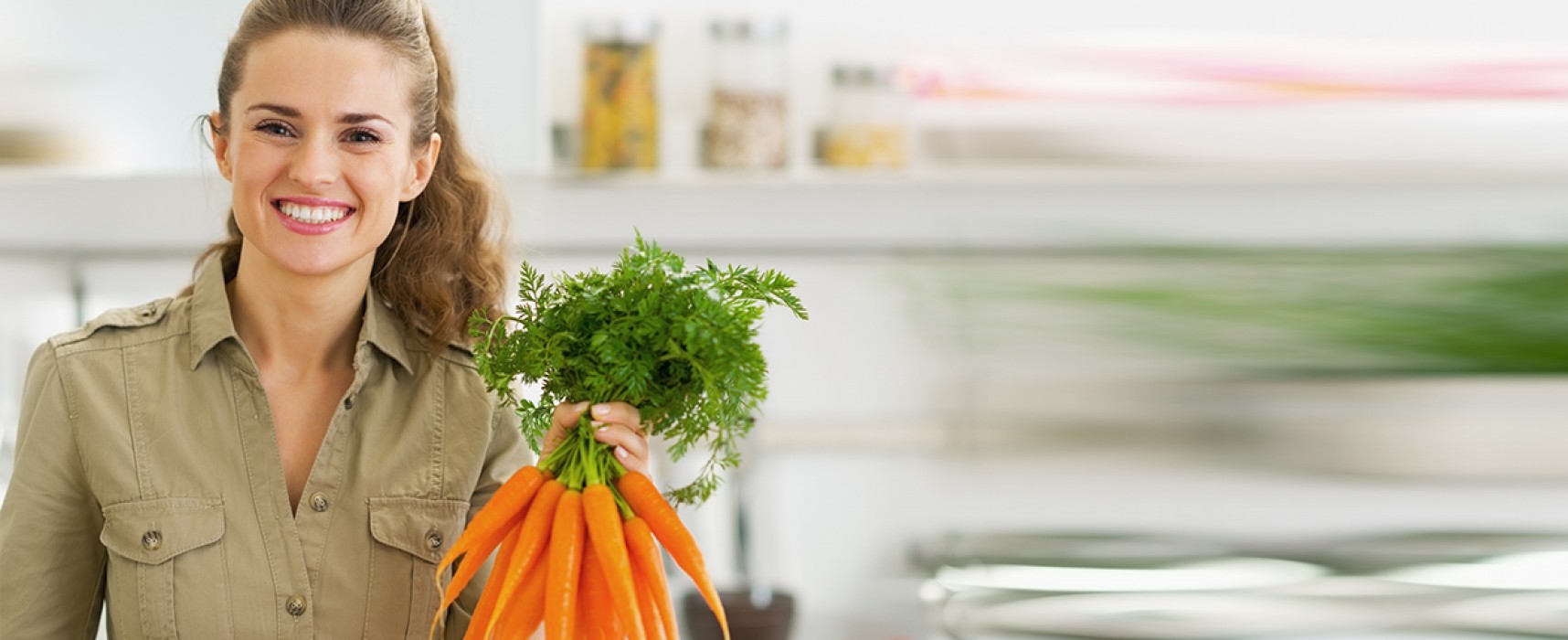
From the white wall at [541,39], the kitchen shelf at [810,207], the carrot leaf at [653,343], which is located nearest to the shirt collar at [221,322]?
the carrot leaf at [653,343]

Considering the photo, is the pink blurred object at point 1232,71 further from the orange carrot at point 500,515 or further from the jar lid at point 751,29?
the orange carrot at point 500,515

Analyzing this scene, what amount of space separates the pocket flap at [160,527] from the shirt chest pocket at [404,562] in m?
0.12

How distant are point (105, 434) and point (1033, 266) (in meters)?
0.77

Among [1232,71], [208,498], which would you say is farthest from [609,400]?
[1232,71]

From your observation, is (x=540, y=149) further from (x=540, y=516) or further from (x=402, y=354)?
(x=540, y=516)

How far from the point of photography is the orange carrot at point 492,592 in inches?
36.2

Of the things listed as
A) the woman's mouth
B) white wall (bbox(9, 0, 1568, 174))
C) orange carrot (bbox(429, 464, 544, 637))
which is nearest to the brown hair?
the woman's mouth

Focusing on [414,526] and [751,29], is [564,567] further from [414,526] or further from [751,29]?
[751,29]

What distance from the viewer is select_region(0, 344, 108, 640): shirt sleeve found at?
3.27ft

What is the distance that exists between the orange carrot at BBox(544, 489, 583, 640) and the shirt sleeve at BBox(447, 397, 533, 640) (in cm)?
18

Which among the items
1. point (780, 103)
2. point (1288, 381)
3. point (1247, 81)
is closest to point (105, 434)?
point (1288, 381)

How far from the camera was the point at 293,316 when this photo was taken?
108cm

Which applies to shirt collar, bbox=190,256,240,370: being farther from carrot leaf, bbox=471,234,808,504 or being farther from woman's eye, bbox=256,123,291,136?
carrot leaf, bbox=471,234,808,504

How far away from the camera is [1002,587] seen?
555mm
